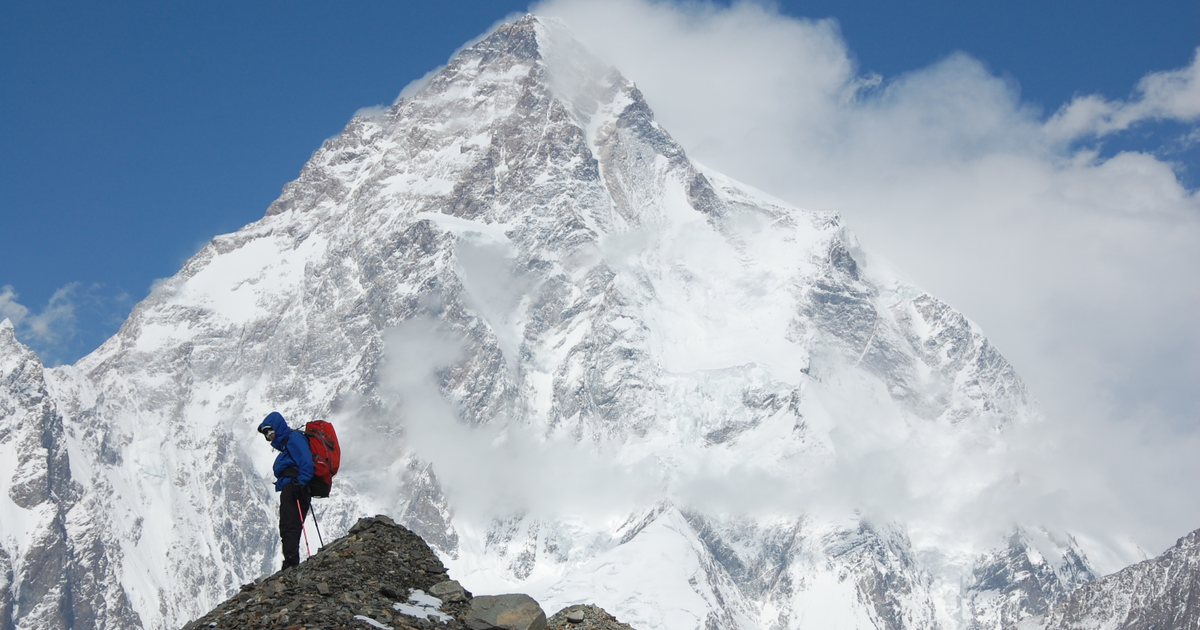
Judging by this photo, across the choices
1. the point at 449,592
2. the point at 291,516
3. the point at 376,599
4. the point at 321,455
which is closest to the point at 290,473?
the point at 321,455

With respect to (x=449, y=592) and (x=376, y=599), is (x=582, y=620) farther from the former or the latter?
(x=376, y=599)

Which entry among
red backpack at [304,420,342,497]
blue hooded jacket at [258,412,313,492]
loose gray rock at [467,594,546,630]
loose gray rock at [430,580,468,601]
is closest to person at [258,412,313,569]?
blue hooded jacket at [258,412,313,492]

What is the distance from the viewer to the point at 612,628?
2653cm

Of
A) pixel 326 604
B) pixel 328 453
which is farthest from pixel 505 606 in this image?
pixel 328 453

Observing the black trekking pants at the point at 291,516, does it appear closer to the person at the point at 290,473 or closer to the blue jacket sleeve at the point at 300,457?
the person at the point at 290,473

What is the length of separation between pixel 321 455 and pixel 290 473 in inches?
32.7

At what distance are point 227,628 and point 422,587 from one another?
5.23 m

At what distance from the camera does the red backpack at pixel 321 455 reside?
1059 inches

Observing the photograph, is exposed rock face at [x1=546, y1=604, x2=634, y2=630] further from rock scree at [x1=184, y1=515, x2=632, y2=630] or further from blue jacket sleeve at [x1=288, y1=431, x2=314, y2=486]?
blue jacket sleeve at [x1=288, y1=431, x2=314, y2=486]

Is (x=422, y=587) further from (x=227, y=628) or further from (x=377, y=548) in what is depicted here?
(x=227, y=628)

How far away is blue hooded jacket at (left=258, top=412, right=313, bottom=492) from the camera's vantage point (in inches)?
1040

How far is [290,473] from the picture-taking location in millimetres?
26469

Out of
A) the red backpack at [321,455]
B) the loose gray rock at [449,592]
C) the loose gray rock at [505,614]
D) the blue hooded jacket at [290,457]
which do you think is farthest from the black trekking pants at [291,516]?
the loose gray rock at [505,614]

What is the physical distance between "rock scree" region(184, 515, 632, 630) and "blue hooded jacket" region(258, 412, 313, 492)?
1.76 metres
